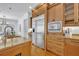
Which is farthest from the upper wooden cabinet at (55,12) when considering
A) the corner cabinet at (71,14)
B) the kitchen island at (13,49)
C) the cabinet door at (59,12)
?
the kitchen island at (13,49)

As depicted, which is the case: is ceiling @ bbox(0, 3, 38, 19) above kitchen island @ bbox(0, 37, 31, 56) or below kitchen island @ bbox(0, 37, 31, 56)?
above

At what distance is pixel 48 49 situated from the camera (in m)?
2.76

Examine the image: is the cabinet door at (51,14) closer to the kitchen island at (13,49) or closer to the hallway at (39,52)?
the hallway at (39,52)

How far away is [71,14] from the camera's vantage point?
2199 mm

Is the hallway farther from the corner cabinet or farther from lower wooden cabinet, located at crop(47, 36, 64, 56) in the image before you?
the corner cabinet

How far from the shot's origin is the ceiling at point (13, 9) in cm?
196

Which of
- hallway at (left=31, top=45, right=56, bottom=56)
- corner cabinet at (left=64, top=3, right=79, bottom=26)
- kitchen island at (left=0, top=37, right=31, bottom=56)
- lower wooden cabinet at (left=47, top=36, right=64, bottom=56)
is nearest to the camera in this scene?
kitchen island at (left=0, top=37, right=31, bottom=56)

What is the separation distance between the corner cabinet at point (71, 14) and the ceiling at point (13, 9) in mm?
757

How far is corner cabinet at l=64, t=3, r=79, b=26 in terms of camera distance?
209cm

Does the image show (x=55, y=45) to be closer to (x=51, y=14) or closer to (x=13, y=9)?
(x=51, y=14)

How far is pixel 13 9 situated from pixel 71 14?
118cm

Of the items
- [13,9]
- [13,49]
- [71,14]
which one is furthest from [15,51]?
[71,14]

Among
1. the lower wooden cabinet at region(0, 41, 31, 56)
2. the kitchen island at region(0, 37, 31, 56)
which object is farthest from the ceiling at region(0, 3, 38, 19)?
the lower wooden cabinet at region(0, 41, 31, 56)

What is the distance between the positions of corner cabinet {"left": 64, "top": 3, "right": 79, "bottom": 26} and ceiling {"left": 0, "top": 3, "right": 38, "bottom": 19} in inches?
29.8
